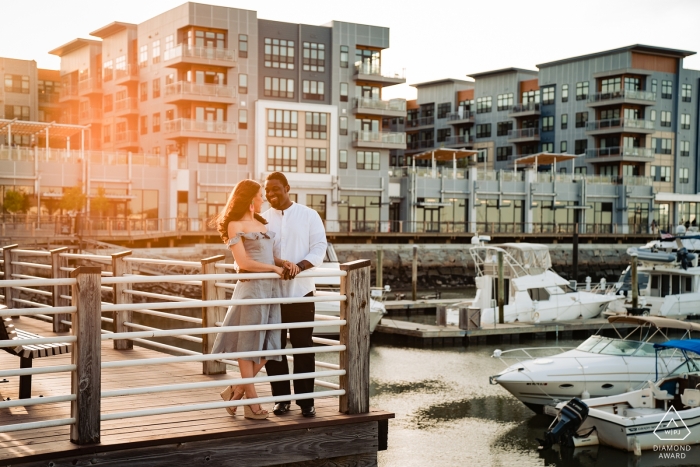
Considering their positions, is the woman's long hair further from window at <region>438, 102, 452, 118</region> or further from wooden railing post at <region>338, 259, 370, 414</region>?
window at <region>438, 102, 452, 118</region>

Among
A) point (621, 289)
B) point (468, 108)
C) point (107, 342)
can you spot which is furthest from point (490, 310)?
point (468, 108)

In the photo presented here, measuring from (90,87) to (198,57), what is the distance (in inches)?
680

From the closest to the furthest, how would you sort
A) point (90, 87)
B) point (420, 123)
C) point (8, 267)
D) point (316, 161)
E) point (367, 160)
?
1. point (8, 267)
2. point (316, 161)
3. point (367, 160)
4. point (90, 87)
5. point (420, 123)

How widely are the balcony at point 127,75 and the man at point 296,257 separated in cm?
6524

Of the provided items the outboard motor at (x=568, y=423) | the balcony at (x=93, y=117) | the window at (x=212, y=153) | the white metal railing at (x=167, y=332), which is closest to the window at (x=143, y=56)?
the balcony at (x=93, y=117)

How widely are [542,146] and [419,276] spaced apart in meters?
36.4

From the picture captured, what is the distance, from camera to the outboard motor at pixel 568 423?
1659 centimetres

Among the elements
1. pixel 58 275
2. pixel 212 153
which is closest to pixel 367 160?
pixel 212 153

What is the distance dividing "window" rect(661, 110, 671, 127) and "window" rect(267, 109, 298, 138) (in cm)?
4170

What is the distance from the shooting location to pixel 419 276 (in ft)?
196

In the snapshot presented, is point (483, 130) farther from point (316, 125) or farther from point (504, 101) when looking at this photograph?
point (316, 125)

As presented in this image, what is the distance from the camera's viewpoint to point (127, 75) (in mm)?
69375

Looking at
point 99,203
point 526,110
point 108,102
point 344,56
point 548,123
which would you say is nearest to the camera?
point 99,203

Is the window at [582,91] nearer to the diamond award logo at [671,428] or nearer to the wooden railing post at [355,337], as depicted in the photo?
the diamond award logo at [671,428]
